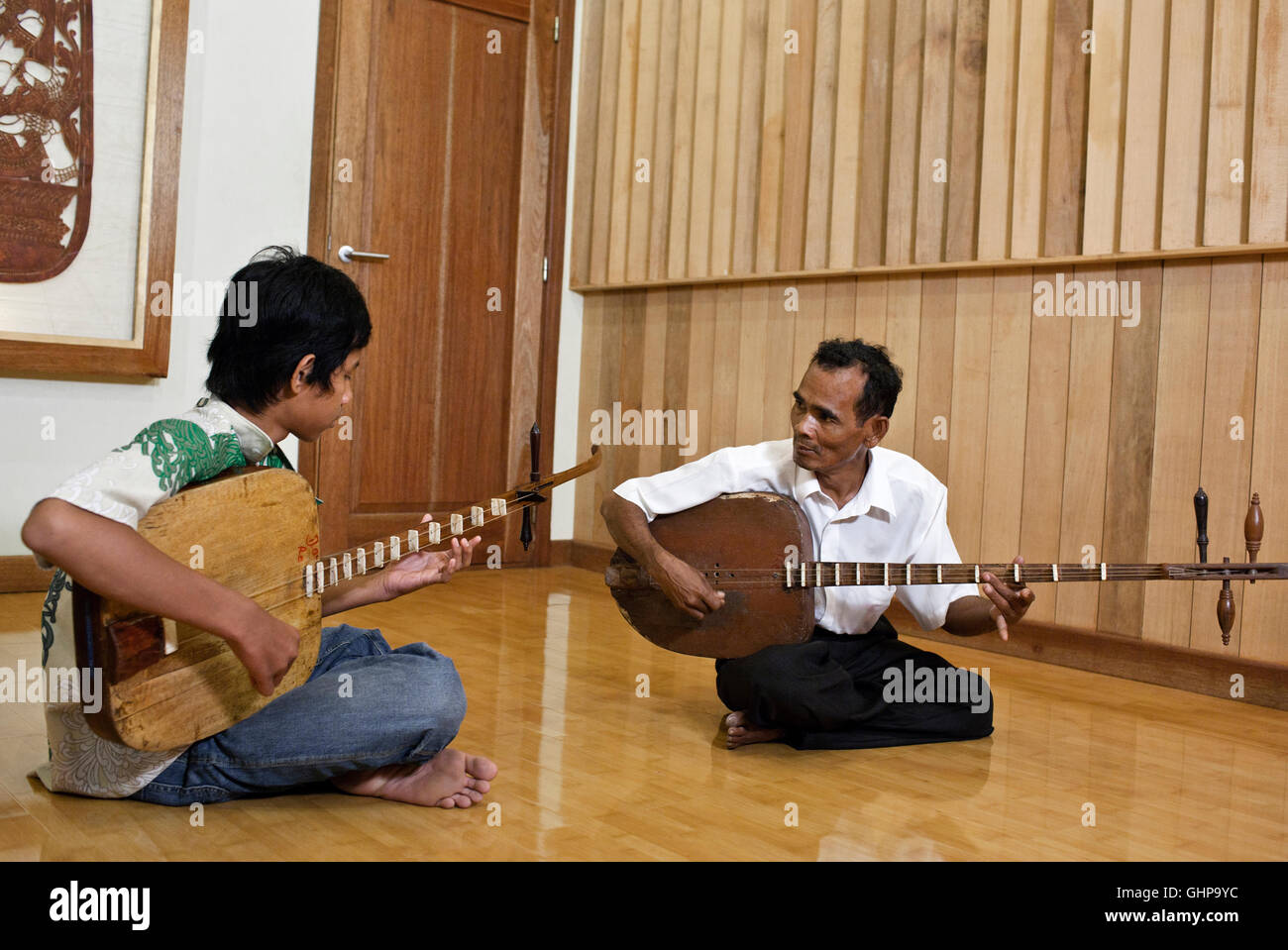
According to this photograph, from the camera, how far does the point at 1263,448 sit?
10.7 feet

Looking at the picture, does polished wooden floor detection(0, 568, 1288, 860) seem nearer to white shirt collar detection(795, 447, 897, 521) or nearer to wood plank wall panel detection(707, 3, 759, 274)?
white shirt collar detection(795, 447, 897, 521)

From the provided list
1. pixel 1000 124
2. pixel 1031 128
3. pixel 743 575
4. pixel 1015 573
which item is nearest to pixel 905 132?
pixel 1000 124

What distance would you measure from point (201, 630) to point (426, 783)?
51 cm

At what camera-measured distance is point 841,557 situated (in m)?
2.68

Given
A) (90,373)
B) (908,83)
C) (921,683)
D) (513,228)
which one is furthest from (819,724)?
(513,228)

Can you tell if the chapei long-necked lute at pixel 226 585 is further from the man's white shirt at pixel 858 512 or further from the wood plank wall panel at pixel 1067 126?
the wood plank wall panel at pixel 1067 126

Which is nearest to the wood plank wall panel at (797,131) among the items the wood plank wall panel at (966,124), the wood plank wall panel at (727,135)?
the wood plank wall panel at (727,135)

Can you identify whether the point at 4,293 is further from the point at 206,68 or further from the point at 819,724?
the point at 819,724

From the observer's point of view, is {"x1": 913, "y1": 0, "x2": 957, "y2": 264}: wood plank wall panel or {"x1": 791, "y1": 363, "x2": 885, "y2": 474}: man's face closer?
{"x1": 791, "y1": 363, "x2": 885, "y2": 474}: man's face

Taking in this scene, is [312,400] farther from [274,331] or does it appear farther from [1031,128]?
[1031,128]

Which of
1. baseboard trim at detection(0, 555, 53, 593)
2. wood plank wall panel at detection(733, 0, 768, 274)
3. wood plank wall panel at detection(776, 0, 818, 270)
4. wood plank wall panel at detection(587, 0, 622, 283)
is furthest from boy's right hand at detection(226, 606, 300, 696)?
wood plank wall panel at detection(587, 0, 622, 283)

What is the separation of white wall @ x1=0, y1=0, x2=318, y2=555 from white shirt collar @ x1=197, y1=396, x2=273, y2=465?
2.50 metres

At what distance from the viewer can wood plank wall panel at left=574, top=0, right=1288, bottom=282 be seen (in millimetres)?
3332

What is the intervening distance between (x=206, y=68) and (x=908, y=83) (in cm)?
254
